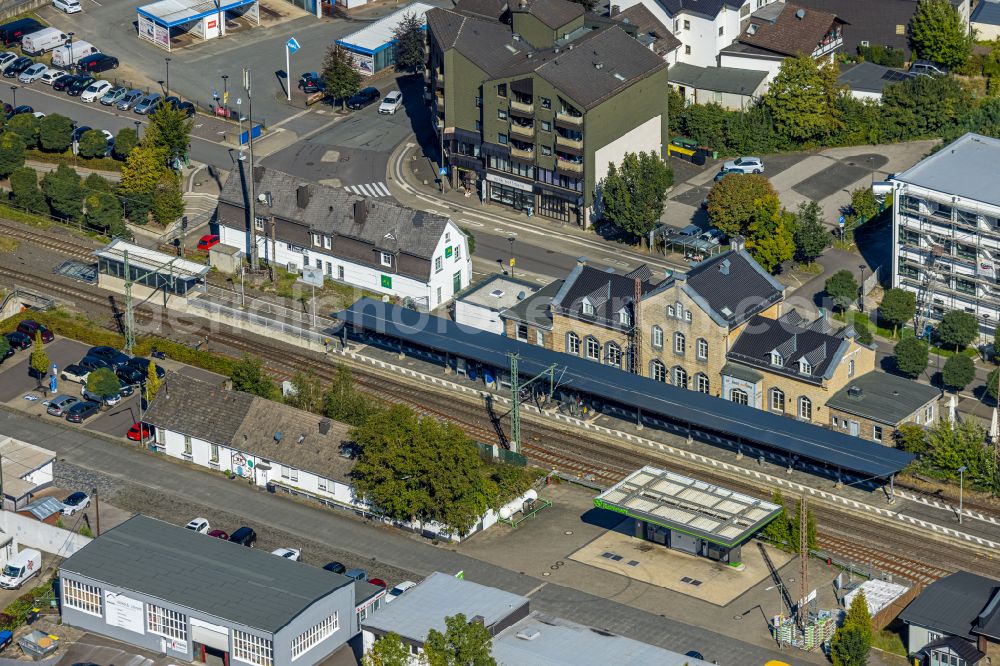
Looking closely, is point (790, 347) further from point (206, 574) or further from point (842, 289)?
point (206, 574)

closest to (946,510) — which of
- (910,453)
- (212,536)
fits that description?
(910,453)

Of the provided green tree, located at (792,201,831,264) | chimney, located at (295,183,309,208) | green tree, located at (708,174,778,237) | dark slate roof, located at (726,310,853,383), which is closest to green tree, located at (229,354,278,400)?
chimney, located at (295,183,309,208)

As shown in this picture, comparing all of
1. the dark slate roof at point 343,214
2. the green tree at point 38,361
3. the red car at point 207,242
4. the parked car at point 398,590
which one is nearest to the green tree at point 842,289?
the dark slate roof at point 343,214

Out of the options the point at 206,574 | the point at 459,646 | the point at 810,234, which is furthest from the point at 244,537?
the point at 810,234

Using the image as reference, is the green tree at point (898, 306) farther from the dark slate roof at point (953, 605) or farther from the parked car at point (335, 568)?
the parked car at point (335, 568)

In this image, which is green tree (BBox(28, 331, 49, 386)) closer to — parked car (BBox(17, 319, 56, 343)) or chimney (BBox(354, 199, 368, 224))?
parked car (BBox(17, 319, 56, 343))

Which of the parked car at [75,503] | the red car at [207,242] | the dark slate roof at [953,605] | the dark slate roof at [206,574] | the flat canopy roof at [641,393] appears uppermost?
the dark slate roof at [206,574]
